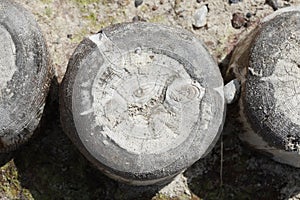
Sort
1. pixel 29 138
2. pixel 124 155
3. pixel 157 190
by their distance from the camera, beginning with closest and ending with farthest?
pixel 124 155 → pixel 29 138 → pixel 157 190

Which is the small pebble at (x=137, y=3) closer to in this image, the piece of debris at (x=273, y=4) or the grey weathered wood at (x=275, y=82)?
the piece of debris at (x=273, y=4)

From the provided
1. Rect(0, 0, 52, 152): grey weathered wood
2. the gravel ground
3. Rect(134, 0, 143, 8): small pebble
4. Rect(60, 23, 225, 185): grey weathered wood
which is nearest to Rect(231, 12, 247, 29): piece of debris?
the gravel ground

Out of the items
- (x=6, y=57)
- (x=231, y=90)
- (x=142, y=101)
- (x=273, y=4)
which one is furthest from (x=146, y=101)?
(x=273, y=4)

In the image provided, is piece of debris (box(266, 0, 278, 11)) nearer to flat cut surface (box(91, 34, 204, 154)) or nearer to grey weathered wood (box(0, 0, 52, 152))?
flat cut surface (box(91, 34, 204, 154))

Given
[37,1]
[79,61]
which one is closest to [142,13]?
[37,1]

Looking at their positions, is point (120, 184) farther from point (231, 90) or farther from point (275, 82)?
point (275, 82)

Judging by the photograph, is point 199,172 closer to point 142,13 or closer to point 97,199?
point 97,199
